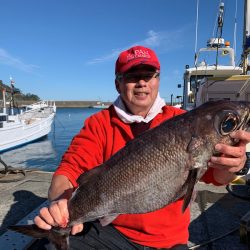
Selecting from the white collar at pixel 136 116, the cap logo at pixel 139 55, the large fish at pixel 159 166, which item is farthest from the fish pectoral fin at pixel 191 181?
the cap logo at pixel 139 55

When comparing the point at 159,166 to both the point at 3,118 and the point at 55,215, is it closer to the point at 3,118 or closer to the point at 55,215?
the point at 55,215

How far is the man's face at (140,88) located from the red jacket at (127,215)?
272mm

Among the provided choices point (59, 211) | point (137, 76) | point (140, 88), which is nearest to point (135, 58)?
point (137, 76)

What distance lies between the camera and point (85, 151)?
10.1 ft

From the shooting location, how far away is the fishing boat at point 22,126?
23.4 m

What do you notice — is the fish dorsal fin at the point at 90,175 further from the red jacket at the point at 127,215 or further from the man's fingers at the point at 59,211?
the red jacket at the point at 127,215

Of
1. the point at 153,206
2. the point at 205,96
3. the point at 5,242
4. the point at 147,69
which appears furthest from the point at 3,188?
the point at 205,96

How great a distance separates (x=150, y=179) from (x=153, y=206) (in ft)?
0.73

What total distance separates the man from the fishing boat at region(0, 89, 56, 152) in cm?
2116

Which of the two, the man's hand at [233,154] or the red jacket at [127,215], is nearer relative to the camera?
the man's hand at [233,154]

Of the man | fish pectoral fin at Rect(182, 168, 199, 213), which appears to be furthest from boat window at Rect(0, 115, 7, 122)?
fish pectoral fin at Rect(182, 168, 199, 213)

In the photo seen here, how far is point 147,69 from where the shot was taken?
11.0 ft

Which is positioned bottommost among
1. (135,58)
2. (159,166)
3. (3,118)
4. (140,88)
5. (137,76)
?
(3,118)

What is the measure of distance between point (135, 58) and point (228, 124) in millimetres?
1452
